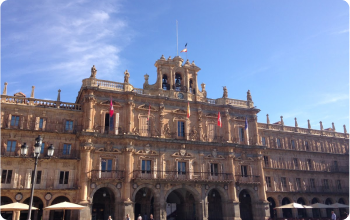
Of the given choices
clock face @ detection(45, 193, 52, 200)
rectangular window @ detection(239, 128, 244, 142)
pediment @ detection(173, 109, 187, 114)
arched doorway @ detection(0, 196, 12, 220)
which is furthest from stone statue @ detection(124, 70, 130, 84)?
arched doorway @ detection(0, 196, 12, 220)

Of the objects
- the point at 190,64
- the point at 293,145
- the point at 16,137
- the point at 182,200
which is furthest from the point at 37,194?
the point at 293,145

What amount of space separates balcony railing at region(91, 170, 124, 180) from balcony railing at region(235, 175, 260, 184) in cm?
1605

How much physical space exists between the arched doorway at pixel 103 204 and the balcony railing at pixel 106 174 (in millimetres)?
2340

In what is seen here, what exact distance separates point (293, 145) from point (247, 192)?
13.2 metres

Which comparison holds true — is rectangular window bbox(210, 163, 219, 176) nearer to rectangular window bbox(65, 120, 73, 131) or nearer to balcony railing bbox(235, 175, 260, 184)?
balcony railing bbox(235, 175, 260, 184)

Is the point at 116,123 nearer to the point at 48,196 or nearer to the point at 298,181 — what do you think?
the point at 48,196

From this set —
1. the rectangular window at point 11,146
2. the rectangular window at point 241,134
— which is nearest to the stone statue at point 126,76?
the rectangular window at point 11,146

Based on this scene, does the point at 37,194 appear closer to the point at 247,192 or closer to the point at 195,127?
the point at 195,127

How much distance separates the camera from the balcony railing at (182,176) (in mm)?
37984

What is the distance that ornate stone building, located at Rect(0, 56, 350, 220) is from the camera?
3503cm

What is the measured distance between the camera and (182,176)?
4028 centimetres

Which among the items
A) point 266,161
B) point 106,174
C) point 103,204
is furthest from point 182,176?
point 266,161

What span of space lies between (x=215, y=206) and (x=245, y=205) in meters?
4.76

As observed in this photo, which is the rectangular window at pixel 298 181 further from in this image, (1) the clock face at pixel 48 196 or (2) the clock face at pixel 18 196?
(2) the clock face at pixel 18 196
